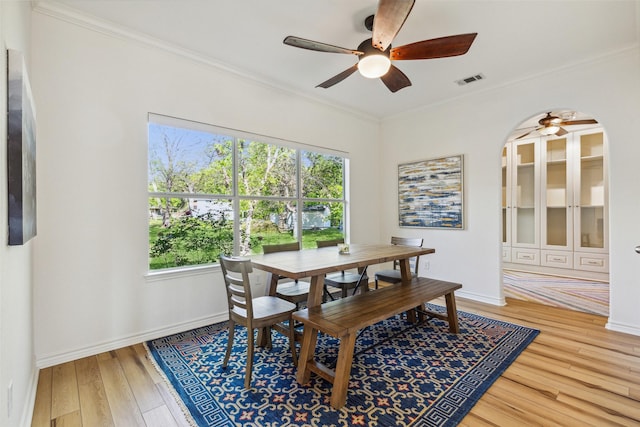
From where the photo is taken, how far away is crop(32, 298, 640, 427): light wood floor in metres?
1.71

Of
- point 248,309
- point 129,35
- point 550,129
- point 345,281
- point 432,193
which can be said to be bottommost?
point 345,281

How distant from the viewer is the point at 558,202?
17.6 ft

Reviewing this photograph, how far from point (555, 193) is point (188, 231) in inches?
247

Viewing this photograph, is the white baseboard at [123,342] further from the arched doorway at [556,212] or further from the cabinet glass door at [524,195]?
the cabinet glass door at [524,195]

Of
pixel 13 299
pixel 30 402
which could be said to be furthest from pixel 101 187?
pixel 30 402

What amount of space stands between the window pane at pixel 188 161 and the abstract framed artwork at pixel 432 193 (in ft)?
9.17

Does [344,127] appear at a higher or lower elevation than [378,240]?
higher

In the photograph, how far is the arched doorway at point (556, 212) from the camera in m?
4.89

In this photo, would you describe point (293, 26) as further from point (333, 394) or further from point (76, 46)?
point (333, 394)

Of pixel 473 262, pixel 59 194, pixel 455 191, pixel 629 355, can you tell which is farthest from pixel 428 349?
pixel 59 194

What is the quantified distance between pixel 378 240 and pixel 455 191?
61.2 inches

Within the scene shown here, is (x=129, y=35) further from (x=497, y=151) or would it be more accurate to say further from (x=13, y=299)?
(x=497, y=151)

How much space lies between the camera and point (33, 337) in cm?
217

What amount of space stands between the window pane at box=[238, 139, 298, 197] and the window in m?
0.01
